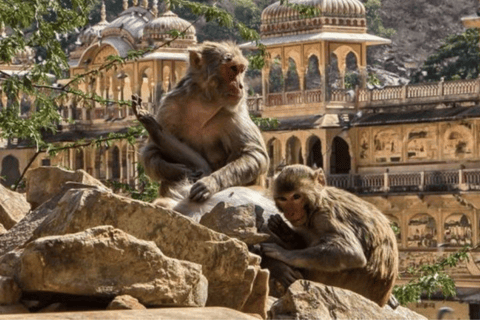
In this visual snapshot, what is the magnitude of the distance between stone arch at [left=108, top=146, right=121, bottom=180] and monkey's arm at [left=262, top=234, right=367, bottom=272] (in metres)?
62.9

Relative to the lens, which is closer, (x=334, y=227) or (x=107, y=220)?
(x=107, y=220)

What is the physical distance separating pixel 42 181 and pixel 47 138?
191ft

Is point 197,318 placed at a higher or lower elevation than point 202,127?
lower

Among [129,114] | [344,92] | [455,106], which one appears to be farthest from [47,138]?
[455,106]

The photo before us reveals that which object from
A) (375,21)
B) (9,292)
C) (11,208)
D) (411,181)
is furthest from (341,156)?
(9,292)

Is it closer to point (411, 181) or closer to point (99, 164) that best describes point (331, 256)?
point (411, 181)

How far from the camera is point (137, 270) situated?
23.3 ft

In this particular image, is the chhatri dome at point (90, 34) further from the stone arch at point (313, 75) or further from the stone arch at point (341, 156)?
the stone arch at point (313, 75)

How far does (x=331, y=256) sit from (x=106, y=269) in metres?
1.68

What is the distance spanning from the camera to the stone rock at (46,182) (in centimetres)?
1033

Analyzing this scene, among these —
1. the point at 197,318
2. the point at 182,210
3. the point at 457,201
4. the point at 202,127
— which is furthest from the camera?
the point at 457,201

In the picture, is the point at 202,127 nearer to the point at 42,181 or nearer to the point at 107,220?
the point at 42,181

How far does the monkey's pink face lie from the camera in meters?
9.92

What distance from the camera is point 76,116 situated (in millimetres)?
71938
